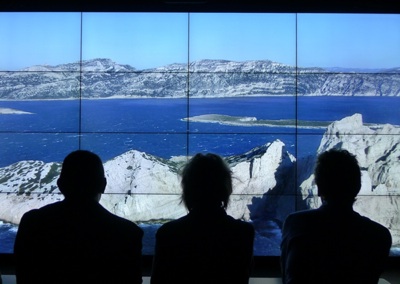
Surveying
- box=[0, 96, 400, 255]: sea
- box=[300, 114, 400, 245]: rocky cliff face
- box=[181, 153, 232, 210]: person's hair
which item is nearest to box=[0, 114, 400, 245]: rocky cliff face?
box=[300, 114, 400, 245]: rocky cliff face

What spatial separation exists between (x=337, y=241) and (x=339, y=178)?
0.22 m

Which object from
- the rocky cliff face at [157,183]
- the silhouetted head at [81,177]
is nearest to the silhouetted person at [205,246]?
the silhouetted head at [81,177]

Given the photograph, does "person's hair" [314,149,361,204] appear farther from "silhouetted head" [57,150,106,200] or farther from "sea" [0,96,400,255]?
"sea" [0,96,400,255]

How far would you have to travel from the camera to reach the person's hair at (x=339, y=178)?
1714 millimetres

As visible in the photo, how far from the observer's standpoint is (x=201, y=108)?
7707 millimetres

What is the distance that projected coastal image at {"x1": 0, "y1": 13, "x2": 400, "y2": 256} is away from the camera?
7.02 metres

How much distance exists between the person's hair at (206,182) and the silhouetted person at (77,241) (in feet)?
0.70

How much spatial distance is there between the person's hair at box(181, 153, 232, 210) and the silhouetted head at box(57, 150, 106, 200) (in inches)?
11.7

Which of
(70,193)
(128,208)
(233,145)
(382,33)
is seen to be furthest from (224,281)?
(382,33)

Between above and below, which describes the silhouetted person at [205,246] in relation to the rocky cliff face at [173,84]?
below

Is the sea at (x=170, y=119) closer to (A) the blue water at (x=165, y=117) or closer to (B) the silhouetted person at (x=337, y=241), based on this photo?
(A) the blue water at (x=165, y=117)

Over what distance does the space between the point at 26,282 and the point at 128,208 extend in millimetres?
6590

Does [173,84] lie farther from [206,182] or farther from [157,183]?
[206,182]

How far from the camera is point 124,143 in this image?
11867 millimetres
